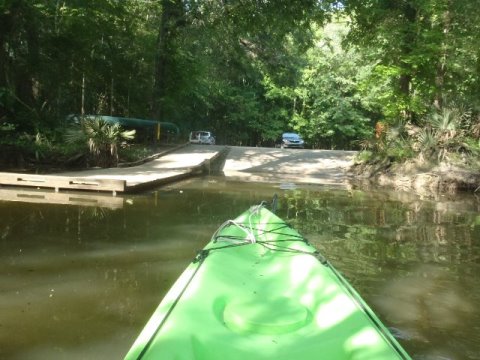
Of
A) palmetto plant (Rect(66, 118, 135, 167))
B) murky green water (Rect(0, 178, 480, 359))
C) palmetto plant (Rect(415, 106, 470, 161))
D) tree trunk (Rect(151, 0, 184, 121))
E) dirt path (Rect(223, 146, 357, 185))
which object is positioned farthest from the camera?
tree trunk (Rect(151, 0, 184, 121))

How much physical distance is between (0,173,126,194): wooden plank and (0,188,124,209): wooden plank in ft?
0.80

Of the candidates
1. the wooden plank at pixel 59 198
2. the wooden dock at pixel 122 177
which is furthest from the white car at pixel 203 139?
the wooden plank at pixel 59 198

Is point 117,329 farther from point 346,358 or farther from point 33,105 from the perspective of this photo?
point 33,105

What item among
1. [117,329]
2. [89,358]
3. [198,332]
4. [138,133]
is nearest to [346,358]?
[198,332]

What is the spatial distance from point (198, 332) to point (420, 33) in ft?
56.3

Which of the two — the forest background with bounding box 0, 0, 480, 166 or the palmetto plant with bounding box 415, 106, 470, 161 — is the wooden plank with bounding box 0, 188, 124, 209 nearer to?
the forest background with bounding box 0, 0, 480, 166

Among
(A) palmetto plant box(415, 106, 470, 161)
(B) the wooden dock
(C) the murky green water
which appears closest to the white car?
(B) the wooden dock

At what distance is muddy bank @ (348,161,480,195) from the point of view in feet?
51.6

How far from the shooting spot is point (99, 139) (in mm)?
16219

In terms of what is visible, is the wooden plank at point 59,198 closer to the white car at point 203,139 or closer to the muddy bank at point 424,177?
the muddy bank at point 424,177

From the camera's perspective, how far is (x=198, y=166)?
18344 millimetres

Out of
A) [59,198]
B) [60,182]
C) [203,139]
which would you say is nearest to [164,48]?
[203,139]

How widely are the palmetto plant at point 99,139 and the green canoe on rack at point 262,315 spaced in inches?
506

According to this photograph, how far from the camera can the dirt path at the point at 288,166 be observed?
61.7 feet
